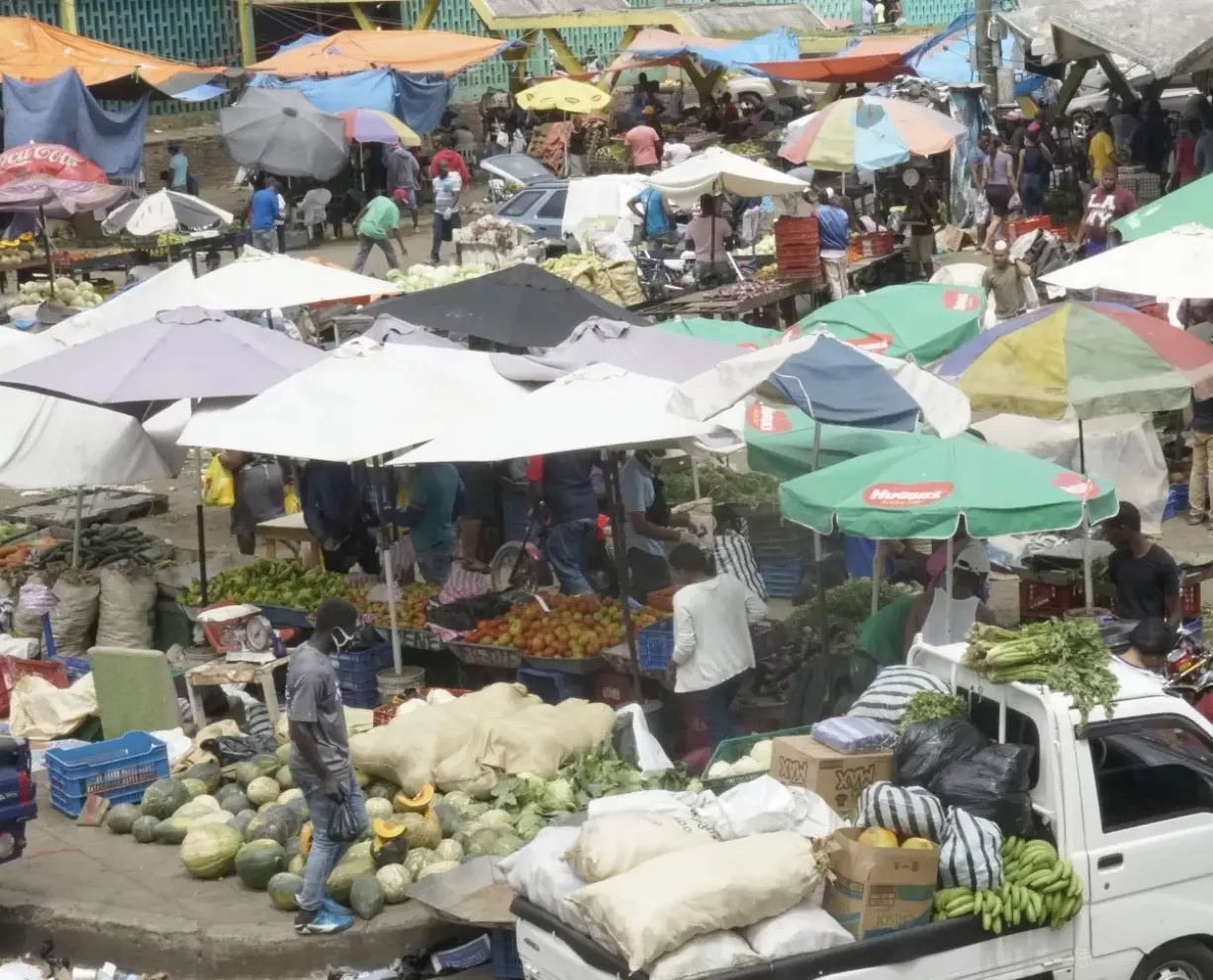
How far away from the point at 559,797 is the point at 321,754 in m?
1.53

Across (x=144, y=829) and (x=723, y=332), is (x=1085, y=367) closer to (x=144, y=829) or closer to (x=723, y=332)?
(x=723, y=332)

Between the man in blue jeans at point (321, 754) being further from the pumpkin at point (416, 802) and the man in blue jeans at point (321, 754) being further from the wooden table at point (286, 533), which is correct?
the wooden table at point (286, 533)

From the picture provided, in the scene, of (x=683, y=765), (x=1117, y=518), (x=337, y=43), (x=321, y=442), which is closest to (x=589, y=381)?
(x=321, y=442)

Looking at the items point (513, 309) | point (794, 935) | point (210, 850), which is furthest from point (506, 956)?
point (513, 309)

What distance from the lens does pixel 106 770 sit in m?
9.92

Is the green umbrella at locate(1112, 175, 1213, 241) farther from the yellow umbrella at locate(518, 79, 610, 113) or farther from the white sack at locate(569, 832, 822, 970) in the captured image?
the yellow umbrella at locate(518, 79, 610, 113)

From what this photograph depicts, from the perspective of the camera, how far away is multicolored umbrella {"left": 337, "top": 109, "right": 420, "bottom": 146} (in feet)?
96.6

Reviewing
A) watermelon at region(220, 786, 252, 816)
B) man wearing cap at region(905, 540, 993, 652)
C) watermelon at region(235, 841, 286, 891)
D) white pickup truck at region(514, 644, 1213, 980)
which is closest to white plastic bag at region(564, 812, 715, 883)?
white pickup truck at region(514, 644, 1213, 980)

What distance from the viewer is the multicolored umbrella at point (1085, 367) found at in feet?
36.3

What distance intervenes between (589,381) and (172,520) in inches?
273

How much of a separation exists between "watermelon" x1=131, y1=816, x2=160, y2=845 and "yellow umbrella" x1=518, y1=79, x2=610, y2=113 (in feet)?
82.0

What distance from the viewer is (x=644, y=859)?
6633 mm

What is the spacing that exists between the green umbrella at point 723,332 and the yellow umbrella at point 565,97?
1996 centimetres

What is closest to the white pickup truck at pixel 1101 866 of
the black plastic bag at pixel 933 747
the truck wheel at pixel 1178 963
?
the truck wheel at pixel 1178 963
